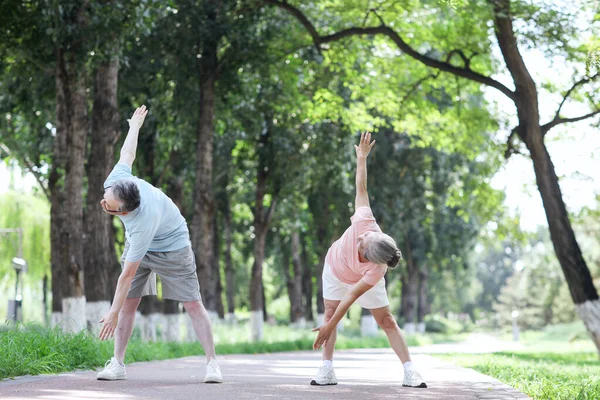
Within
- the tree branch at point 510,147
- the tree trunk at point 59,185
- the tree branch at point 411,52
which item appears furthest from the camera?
the tree branch at point 510,147

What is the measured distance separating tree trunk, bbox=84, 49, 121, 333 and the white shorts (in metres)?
7.95

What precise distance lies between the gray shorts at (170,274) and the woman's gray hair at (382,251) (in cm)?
152

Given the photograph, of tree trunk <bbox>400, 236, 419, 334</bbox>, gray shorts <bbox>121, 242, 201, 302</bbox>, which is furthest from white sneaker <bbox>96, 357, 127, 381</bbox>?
tree trunk <bbox>400, 236, 419, 334</bbox>

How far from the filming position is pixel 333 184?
29.7 meters

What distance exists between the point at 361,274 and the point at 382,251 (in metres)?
0.71

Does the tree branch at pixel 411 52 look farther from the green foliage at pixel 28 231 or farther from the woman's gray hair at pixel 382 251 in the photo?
the green foliage at pixel 28 231

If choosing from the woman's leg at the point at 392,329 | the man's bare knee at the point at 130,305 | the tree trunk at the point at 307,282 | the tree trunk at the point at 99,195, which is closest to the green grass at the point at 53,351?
the man's bare knee at the point at 130,305

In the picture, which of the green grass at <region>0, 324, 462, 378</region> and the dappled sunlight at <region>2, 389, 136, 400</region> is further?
the green grass at <region>0, 324, 462, 378</region>

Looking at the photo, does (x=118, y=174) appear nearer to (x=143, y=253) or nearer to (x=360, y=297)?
(x=143, y=253)

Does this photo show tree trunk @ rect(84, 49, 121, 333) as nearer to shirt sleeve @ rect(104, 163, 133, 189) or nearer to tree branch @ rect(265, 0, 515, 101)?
tree branch @ rect(265, 0, 515, 101)

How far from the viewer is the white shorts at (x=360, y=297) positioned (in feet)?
26.1

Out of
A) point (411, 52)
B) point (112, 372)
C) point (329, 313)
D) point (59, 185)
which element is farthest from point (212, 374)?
point (59, 185)

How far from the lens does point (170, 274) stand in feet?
25.4

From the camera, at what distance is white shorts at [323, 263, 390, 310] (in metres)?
7.96
